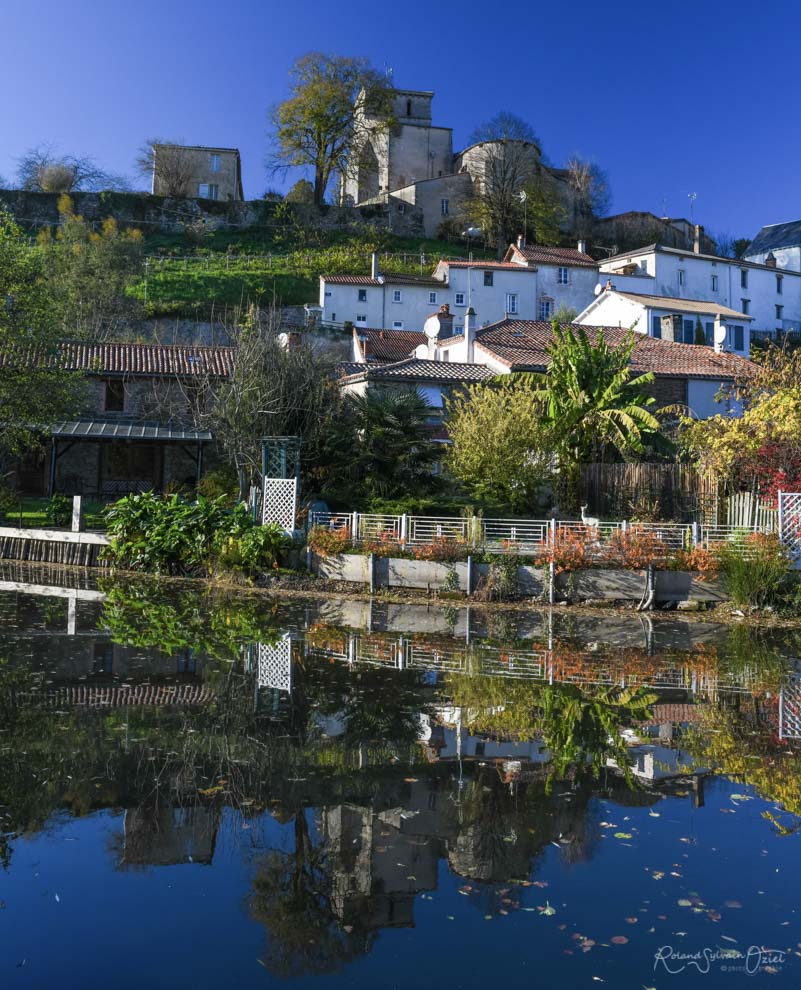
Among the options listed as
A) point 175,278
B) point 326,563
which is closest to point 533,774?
point 326,563

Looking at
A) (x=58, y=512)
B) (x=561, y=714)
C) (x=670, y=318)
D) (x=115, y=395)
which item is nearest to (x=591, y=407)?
(x=561, y=714)

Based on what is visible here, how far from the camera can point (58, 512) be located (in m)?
30.7

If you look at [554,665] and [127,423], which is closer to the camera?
[554,665]

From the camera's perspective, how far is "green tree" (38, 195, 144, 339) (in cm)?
5247

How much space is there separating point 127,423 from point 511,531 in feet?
65.6

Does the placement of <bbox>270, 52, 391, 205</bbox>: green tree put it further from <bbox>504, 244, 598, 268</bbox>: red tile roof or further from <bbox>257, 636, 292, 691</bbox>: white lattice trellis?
<bbox>257, 636, 292, 691</bbox>: white lattice trellis

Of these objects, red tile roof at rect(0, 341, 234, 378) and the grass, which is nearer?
the grass

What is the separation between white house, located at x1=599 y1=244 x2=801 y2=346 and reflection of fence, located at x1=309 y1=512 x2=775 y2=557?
41.3m

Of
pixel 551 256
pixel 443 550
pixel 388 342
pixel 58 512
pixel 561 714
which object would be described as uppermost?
pixel 551 256

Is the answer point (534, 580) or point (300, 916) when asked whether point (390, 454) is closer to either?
point (534, 580)

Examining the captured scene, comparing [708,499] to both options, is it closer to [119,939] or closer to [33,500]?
[119,939]

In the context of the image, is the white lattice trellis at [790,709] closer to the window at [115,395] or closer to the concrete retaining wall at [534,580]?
the concrete retaining wall at [534,580]

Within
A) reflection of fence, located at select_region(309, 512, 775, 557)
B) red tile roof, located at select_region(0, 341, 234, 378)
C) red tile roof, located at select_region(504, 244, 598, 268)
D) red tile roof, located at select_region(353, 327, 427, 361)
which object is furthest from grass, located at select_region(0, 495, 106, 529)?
red tile roof, located at select_region(504, 244, 598, 268)

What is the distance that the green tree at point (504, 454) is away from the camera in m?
25.2
